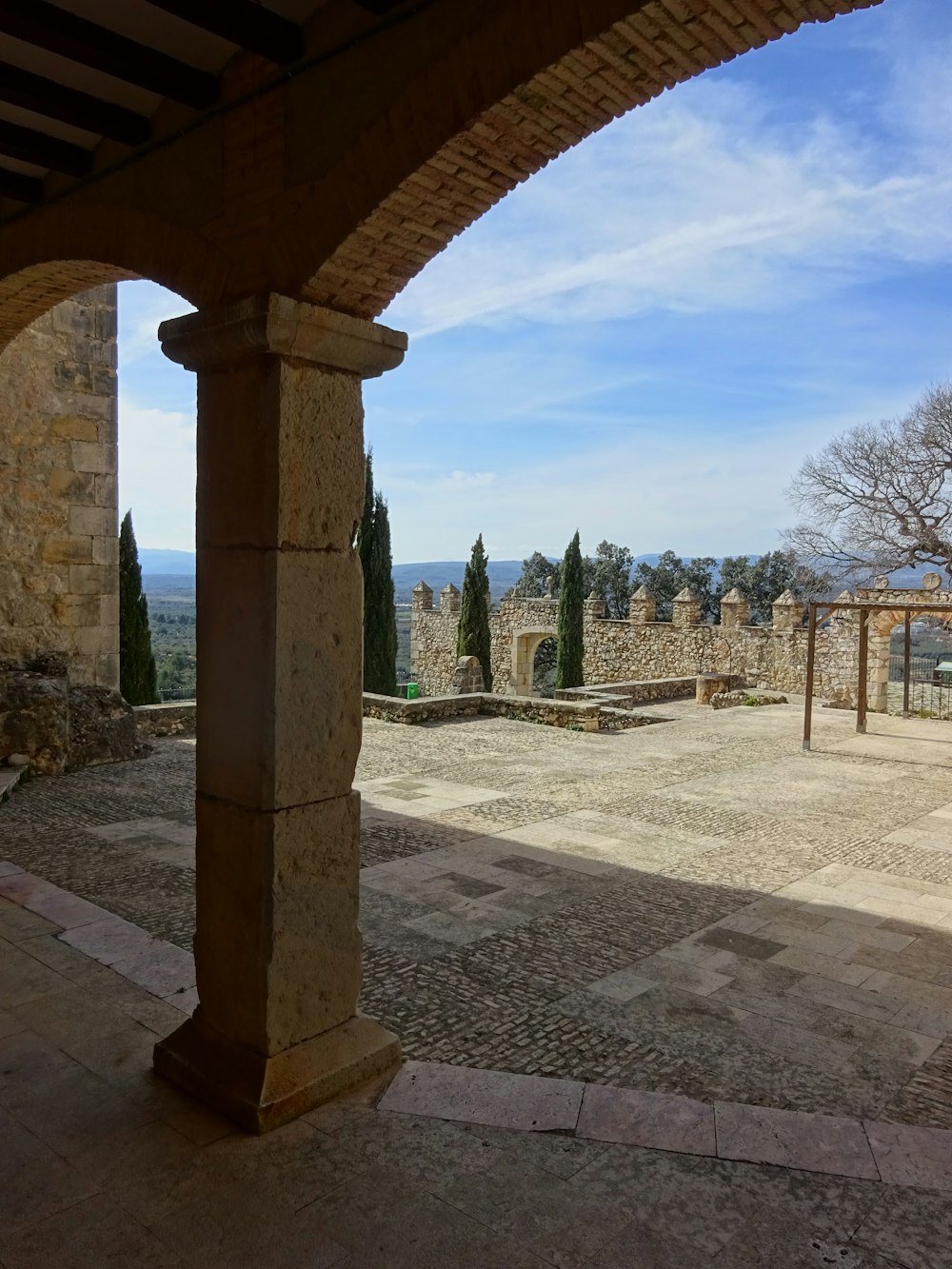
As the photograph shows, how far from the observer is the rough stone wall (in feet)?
27.6

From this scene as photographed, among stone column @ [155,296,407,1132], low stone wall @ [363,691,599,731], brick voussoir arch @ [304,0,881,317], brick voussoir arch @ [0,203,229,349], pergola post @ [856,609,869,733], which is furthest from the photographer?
low stone wall @ [363,691,599,731]

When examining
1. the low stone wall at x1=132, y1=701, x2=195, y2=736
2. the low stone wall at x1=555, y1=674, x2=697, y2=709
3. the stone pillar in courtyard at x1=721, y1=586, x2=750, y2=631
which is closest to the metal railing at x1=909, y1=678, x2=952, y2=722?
the stone pillar in courtyard at x1=721, y1=586, x2=750, y2=631

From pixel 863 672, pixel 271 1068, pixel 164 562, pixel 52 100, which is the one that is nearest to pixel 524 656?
pixel 863 672

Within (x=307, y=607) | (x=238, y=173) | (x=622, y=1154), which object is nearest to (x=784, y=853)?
(x=622, y=1154)

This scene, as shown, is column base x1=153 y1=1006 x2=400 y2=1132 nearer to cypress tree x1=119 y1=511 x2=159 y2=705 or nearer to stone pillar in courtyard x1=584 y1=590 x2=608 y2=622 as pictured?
cypress tree x1=119 y1=511 x2=159 y2=705

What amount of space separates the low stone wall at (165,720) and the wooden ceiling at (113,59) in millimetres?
8022

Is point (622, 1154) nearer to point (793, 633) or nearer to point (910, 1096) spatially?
point (910, 1096)

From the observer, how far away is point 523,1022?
3.73m

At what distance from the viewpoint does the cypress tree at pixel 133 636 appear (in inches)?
512

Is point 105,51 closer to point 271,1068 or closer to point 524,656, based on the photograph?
point 271,1068

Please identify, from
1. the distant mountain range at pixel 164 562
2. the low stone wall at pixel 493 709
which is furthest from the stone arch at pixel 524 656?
the distant mountain range at pixel 164 562

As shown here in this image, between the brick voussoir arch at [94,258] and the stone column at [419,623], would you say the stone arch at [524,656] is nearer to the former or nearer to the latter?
the stone column at [419,623]

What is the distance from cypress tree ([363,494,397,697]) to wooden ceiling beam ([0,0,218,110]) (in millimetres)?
15050

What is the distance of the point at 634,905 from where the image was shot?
17.4 feet
